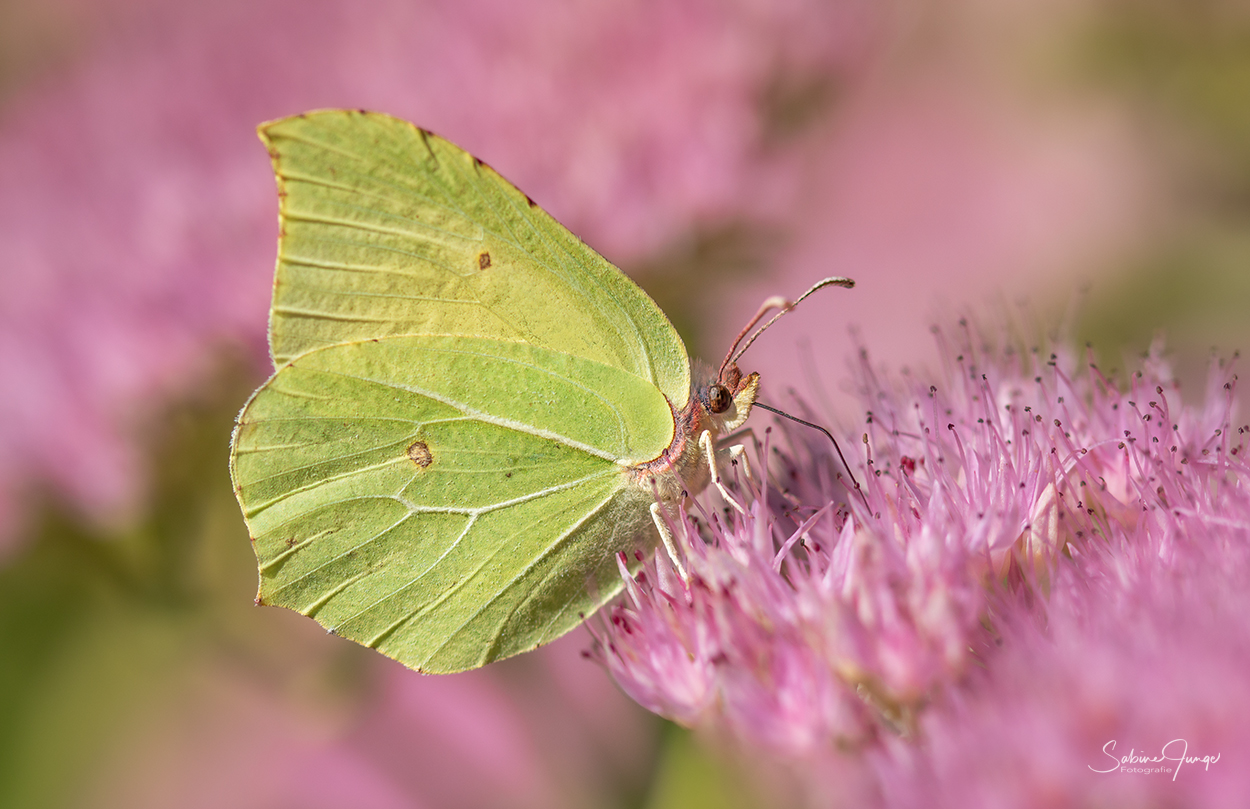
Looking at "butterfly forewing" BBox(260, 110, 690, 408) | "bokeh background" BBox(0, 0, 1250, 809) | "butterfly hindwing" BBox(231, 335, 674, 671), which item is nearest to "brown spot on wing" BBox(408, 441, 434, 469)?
"butterfly hindwing" BBox(231, 335, 674, 671)

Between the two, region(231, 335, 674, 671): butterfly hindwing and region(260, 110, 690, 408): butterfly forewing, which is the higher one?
region(260, 110, 690, 408): butterfly forewing

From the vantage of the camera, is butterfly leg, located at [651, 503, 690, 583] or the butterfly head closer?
butterfly leg, located at [651, 503, 690, 583]

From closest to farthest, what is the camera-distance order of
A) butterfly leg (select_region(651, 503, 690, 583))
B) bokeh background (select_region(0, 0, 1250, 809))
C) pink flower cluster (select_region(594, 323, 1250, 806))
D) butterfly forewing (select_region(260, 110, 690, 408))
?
pink flower cluster (select_region(594, 323, 1250, 806))
butterfly leg (select_region(651, 503, 690, 583))
butterfly forewing (select_region(260, 110, 690, 408))
bokeh background (select_region(0, 0, 1250, 809))

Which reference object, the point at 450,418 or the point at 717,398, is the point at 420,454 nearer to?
the point at 450,418

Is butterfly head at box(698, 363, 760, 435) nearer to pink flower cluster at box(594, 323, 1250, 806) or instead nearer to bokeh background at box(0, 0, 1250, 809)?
pink flower cluster at box(594, 323, 1250, 806)

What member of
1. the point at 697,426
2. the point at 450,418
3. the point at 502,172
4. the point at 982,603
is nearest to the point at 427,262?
the point at 450,418

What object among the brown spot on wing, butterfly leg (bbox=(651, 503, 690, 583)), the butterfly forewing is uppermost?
the butterfly forewing

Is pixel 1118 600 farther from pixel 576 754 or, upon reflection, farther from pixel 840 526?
pixel 576 754
